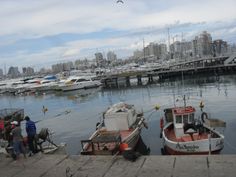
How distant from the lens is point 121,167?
11992 mm

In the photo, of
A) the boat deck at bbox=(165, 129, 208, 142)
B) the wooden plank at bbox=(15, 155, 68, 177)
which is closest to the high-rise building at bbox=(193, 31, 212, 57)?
the boat deck at bbox=(165, 129, 208, 142)

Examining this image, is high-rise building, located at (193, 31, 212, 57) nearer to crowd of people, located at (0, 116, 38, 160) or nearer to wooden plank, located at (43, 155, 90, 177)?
crowd of people, located at (0, 116, 38, 160)

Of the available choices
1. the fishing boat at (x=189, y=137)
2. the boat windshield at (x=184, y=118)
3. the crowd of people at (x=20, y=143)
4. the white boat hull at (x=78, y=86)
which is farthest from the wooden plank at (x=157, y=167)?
the white boat hull at (x=78, y=86)

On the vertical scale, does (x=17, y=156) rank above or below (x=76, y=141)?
above

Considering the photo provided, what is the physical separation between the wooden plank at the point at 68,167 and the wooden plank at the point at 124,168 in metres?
1.31

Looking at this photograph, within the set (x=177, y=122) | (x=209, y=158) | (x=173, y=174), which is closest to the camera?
(x=173, y=174)

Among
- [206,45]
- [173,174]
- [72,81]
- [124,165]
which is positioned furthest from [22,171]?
[206,45]

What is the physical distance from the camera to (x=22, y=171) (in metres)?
12.6

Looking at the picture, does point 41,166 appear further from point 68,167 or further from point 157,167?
point 157,167

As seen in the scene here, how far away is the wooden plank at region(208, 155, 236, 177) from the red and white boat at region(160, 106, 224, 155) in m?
7.27

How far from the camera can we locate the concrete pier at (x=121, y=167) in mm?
10998

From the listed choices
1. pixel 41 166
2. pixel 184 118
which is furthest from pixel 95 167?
pixel 184 118

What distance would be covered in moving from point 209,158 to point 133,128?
13.5 m

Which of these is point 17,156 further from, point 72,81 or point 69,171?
point 72,81
